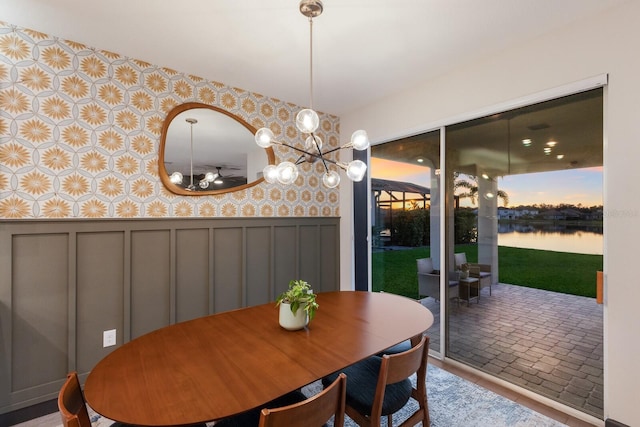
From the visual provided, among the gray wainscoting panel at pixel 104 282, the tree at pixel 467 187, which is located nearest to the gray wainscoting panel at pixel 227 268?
the gray wainscoting panel at pixel 104 282

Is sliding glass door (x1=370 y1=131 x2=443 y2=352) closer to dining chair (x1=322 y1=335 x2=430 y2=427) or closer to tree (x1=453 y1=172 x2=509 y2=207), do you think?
tree (x1=453 y1=172 x2=509 y2=207)

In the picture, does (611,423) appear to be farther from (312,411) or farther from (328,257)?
(328,257)

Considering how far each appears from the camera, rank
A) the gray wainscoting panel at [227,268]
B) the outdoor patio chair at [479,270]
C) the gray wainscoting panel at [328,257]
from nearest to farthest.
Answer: the outdoor patio chair at [479,270] → the gray wainscoting panel at [227,268] → the gray wainscoting panel at [328,257]

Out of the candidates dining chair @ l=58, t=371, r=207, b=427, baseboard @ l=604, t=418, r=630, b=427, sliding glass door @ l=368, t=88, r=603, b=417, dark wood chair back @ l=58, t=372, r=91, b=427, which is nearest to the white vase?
dining chair @ l=58, t=371, r=207, b=427

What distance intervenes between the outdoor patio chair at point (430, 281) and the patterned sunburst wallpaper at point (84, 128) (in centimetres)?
210

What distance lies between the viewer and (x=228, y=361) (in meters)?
1.33

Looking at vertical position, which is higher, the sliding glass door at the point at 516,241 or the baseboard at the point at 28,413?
the sliding glass door at the point at 516,241

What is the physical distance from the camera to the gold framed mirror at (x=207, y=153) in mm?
2781

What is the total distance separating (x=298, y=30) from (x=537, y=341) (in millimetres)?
2958

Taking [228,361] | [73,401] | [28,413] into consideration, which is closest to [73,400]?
[73,401]

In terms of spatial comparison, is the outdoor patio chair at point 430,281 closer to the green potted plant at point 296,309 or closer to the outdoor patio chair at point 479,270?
the outdoor patio chair at point 479,270

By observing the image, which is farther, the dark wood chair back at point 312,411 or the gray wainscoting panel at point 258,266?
the gray wainscoting panel at point 258,266

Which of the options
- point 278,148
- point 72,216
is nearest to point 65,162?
point 72,216

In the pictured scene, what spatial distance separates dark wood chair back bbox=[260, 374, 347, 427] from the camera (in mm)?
935
